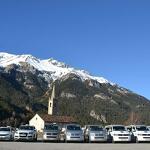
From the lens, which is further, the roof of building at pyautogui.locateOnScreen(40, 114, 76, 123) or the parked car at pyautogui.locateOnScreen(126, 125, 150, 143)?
the roof of building at pyautogui.locateOnScreen(40, 114, 76, 123)

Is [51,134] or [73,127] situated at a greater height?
[73,127]

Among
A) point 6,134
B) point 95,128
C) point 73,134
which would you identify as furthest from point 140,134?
point 6,134

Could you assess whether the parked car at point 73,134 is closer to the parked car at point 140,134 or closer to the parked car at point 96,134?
the parked car at point 96,134

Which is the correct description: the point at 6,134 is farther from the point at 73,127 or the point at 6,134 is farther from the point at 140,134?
the point at 140,134

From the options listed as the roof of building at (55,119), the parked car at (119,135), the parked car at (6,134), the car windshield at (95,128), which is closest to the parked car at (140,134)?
the parked car at (119,135)

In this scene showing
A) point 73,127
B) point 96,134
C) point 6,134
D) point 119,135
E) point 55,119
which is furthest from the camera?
point 55,119

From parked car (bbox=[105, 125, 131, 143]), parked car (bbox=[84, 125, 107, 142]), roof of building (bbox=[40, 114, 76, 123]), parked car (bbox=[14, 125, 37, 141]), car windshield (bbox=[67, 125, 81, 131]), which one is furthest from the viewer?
roof of building (bbox=[40, 114, 76, 123])

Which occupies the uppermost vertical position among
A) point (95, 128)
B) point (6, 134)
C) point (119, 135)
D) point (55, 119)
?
point (55, 119)

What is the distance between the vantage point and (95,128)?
44156mm

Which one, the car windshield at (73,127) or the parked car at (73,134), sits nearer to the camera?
the parked car at (73,134)

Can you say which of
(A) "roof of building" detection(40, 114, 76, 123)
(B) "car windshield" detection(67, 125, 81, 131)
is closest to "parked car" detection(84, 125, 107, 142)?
(B) "car windshield" detection(67, 125, 81, 131)

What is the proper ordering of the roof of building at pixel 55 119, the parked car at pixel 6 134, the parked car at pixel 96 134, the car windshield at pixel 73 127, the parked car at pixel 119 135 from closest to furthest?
the parked car at pixel 119 135
the parked car at pixel 96 134
the parked car at pixel 6 134
the car windshield at pixel 73 127
the roof of building at pixel 55 119

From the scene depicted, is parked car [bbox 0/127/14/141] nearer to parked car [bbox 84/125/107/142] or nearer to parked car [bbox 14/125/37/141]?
parked car [bbox 14/125/37/141]

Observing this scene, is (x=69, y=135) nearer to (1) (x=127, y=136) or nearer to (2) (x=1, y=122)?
(1) (x=127, y=136)
